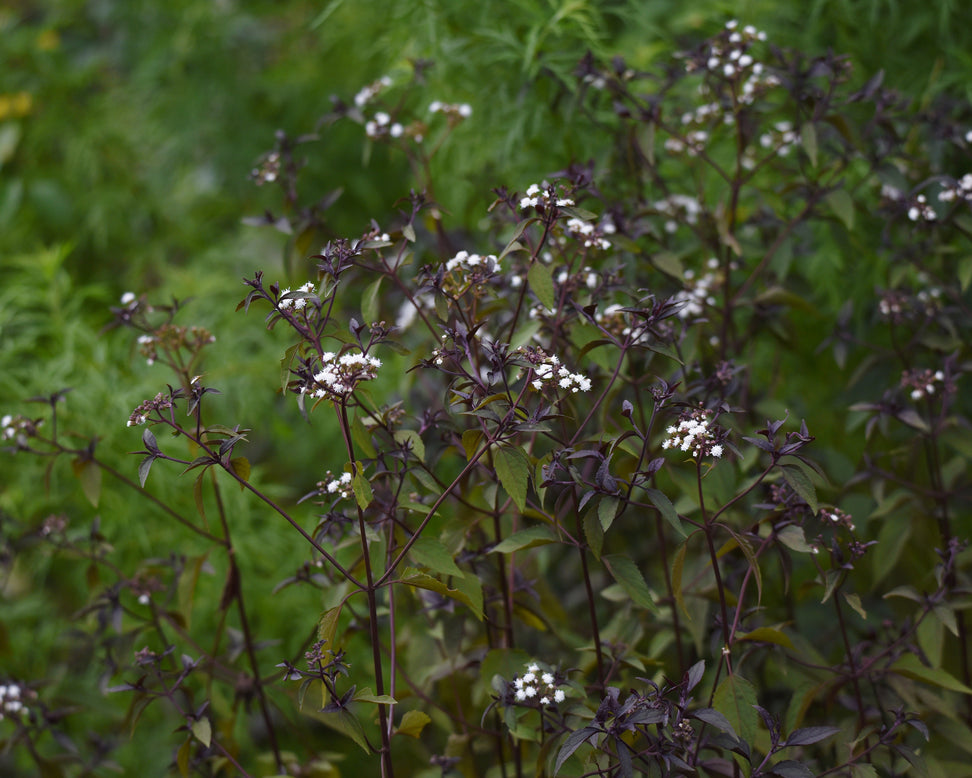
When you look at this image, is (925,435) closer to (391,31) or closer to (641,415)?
(641,415)

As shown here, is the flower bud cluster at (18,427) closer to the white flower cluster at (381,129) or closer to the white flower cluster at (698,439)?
the white flower cluster at (381,129)

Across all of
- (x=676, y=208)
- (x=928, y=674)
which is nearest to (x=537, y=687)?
(x=928, y=674)

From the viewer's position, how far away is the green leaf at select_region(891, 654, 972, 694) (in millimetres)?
941

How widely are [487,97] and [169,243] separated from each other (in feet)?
3.56

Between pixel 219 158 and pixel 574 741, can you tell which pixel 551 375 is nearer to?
pixel 574 741

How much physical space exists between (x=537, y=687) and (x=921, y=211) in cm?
81

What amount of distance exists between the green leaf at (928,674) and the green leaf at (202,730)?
2.56ft

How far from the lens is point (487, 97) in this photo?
4.75 ft

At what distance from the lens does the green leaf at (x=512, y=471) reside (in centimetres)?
77

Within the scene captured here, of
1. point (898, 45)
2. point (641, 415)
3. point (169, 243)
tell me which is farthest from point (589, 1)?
point (169, 243)

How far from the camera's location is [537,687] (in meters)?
0.88

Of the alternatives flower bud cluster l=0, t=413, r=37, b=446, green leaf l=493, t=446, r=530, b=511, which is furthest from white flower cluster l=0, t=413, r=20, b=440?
green leaf l=493, t=446, r=530, b=511

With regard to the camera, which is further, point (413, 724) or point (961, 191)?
point (961, 191)

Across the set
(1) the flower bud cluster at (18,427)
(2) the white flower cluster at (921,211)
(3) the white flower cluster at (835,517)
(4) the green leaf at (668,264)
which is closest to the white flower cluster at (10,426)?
(1) the flower bud cluster at (18,427)
